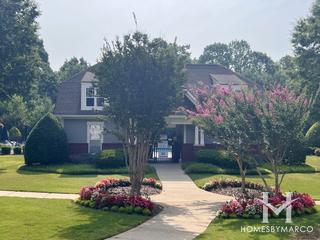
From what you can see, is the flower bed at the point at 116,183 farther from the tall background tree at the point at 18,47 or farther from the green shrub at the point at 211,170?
the tall background tree at the point at 18,47

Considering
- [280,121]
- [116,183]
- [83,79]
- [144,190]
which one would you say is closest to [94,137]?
[83,79]

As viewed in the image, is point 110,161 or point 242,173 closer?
point 242,173

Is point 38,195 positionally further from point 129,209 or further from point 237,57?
point 237,57

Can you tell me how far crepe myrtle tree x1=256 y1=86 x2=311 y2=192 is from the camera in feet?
47.1

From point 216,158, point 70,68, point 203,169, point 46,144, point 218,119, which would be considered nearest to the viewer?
point 218,119

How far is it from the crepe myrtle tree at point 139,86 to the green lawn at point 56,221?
8.36 ft

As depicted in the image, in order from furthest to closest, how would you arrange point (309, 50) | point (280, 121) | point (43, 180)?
point (309, 50) < point (43, 180) < point (280, 121)

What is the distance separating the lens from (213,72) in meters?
38.9

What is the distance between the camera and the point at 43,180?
69.3 ft

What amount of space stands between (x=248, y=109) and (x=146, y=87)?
3.57 meters

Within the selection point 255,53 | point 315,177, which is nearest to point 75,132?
point 315,177

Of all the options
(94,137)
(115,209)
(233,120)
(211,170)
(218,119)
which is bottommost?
(115,209)

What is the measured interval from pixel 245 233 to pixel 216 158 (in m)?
15.5

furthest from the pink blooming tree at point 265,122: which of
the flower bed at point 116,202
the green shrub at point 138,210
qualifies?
the green shrub at point 138,210
